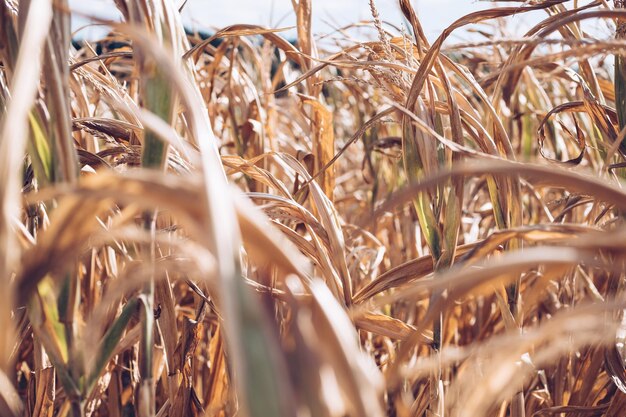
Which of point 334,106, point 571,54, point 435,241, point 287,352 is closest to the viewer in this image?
point 287,352

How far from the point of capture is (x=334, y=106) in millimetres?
2316

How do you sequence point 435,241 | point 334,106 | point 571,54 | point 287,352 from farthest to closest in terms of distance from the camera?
point 334,106 → point 435,241 → point 571,54 → point 287,352

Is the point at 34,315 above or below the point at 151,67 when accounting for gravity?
below

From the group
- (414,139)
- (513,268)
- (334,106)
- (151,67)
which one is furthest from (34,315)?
(334,106)

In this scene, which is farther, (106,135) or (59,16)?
(106,135)

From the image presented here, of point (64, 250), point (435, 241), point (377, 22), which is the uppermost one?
point (377, 22)

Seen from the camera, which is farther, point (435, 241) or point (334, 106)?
point (334, 106)

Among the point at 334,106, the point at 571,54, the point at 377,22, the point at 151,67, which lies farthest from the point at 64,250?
the point at 334,106

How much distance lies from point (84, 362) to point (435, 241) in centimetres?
35

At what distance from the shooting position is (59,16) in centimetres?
39

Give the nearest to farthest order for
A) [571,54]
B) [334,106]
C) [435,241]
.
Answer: [571,54] < [435,241] < [334,106]

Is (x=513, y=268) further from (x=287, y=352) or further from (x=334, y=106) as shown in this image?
(x=334, y=106)

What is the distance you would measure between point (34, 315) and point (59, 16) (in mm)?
182

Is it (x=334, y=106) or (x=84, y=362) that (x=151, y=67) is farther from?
(x=334, y=106)
